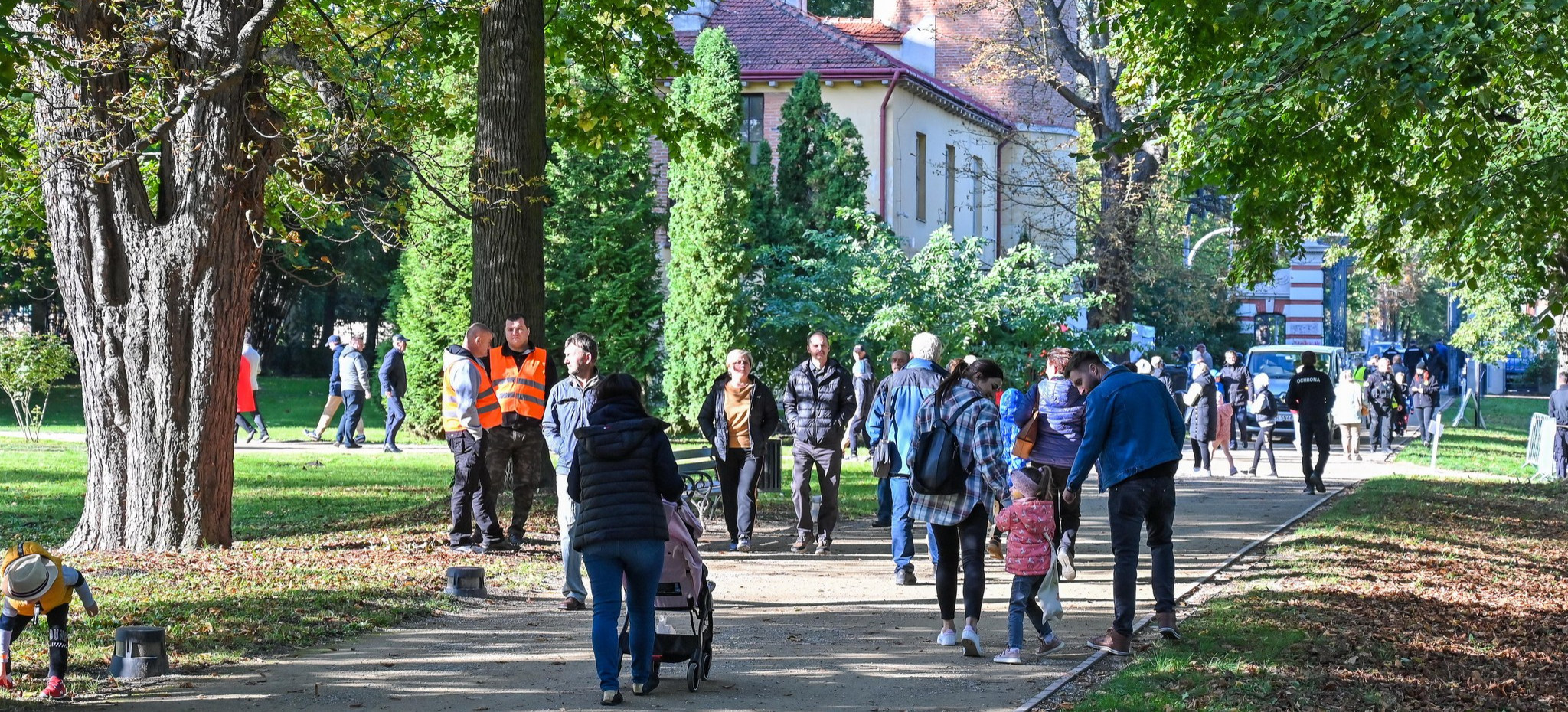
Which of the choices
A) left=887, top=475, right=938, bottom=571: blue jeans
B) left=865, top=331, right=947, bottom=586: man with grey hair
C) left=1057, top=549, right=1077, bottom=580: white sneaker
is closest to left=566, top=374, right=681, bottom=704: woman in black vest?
left=865, top=331, right=947, bottom=586: man with grey hair

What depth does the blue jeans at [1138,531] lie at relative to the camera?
28.7 feet

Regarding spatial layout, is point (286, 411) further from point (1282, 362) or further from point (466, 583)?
point (466, 583)

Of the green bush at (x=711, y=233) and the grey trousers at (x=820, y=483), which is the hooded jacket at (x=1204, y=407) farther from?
the grey trousers at (x=820, y=483)

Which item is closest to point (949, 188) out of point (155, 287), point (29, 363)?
point (29, 363)

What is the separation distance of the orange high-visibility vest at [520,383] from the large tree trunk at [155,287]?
2118 mm

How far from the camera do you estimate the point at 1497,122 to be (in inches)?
710

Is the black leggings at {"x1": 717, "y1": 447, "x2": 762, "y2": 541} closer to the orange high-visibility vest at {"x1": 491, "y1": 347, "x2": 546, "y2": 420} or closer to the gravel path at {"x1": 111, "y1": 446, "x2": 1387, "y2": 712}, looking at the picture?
the gravel path at {"x1": 111, "y1": 446, "x2": 1387, "y2": 712}

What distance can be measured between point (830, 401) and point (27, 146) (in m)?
6.41

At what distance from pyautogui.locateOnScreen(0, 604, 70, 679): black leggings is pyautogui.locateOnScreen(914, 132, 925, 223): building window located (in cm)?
2874

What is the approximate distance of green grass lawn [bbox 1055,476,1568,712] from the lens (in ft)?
25.3

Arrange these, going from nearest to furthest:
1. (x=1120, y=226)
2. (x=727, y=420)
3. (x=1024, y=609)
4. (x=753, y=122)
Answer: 1. (x=1024, y=609)
2. (x=727, y=420)
3. (x=1120, y=226)
4. (x=753, y=122)

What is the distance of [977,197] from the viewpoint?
40.4m

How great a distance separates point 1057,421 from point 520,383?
160 inches

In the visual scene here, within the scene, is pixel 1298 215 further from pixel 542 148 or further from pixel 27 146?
pixel 27 146
